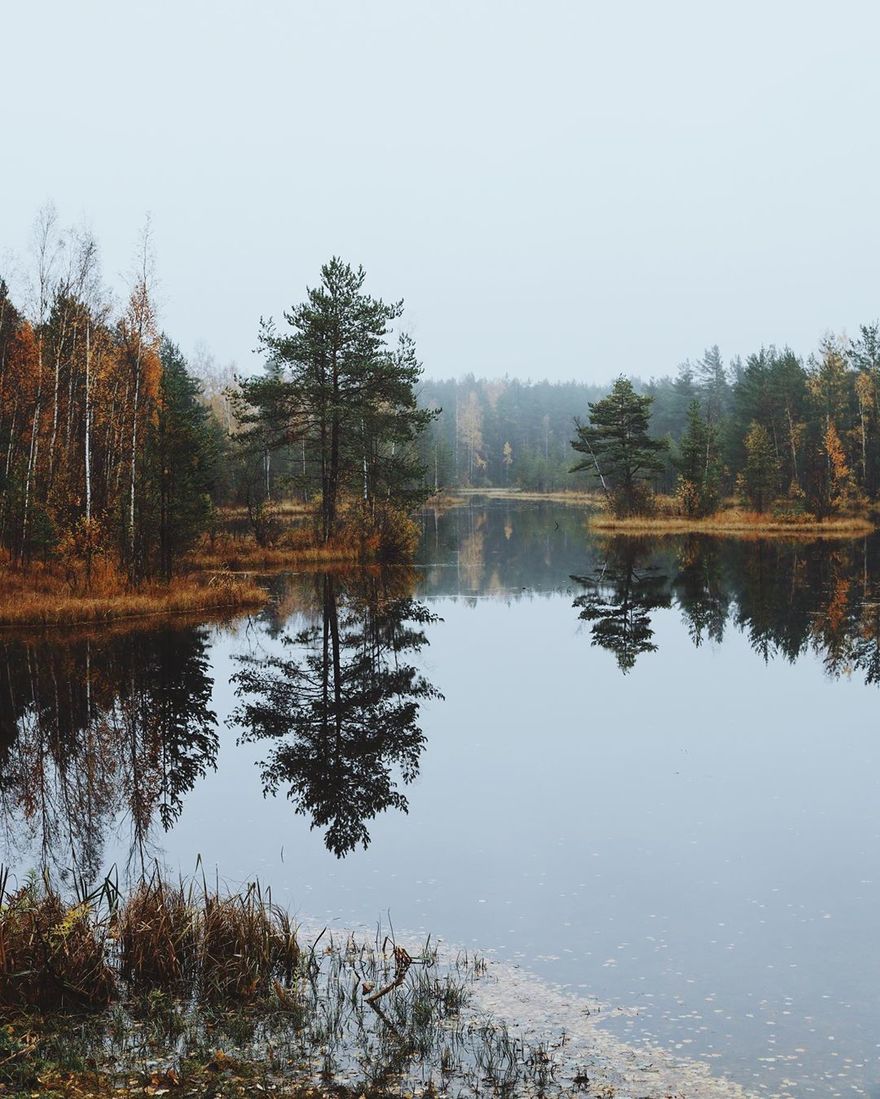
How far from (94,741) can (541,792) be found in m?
6.68

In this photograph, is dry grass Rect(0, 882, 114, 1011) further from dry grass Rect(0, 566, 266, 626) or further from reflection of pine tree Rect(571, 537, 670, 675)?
dry grass Rect(0, 566, 266, 626)

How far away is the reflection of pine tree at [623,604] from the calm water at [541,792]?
207 mm

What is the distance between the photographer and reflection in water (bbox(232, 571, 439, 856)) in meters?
12.1

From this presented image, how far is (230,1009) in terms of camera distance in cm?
695

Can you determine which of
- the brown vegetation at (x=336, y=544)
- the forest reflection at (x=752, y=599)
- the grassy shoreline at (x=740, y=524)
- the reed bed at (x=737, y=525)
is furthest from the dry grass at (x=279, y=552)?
the reed bed at (x=737, y=525)

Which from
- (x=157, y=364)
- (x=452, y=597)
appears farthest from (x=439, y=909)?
(x=157, y=364)

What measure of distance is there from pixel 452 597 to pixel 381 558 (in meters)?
11.7

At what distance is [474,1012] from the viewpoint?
6.95 metres

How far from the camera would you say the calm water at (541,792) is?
757cm

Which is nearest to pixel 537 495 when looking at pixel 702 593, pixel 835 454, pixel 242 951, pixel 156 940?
pixel 835 454

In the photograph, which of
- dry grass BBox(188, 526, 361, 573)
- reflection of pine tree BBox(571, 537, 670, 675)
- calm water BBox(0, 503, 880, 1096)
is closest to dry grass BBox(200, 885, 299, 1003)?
calm water BBox(0, 503, 880, 1096)

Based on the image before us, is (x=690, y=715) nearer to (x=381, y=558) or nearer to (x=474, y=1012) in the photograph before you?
(x=474, y=1012)

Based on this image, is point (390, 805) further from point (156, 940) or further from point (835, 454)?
point (835, 454)

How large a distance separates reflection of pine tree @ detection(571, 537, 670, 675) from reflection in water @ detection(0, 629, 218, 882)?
30.6 ft
